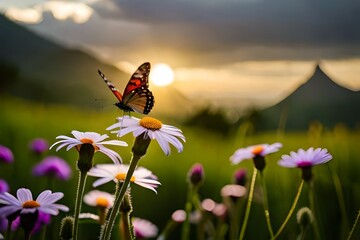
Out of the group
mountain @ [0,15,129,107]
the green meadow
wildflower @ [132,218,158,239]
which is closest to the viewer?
wildflower @ [132,218,158,239]

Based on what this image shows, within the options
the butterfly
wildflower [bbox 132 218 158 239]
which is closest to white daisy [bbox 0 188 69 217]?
the butterfly

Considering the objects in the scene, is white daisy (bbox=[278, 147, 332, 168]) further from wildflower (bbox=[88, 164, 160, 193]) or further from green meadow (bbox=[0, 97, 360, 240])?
green meadow (bbox=[0, 97, 360, 240])

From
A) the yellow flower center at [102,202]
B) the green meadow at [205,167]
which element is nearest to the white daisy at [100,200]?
the yellow flower center at [102,202]

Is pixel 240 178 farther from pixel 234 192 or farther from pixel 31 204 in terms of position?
pixel 31 204

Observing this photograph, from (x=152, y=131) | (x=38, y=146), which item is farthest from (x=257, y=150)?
(x=38, y=146)

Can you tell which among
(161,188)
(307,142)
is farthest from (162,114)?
(307,142)

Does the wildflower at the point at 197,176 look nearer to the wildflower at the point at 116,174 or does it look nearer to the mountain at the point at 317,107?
the wildflower at the point at 116,174

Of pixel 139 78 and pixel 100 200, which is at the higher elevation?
pixel 139 78
